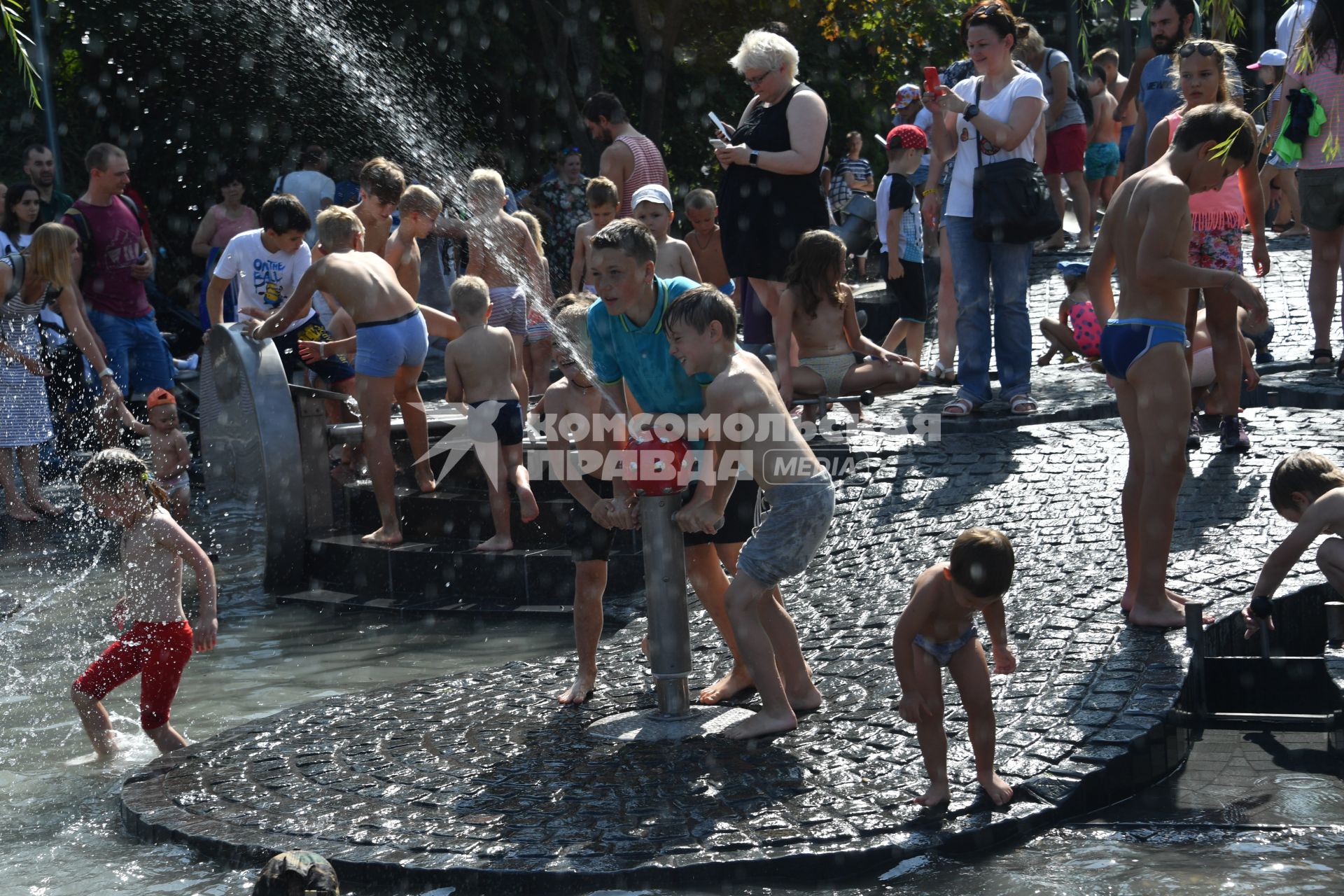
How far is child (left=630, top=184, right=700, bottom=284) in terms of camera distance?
986cm

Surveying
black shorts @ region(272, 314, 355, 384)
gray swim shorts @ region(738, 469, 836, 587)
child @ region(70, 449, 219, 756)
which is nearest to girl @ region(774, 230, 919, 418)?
black shorts @ region(272, 314, 355, 384)

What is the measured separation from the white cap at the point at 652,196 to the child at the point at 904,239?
218cm

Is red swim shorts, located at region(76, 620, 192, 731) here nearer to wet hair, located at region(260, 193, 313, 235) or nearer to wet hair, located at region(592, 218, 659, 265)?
wet hair, located at region(592, 218, 659, 265)

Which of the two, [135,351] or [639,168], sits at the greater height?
[639,168]

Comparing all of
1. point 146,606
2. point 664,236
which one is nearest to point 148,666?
point 146,606

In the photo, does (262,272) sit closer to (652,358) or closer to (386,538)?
(386,538)

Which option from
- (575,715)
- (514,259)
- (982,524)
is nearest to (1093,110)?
(514,259)

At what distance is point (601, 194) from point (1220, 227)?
4.06 m

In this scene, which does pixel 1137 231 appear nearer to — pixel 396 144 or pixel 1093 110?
pixel 1093 110

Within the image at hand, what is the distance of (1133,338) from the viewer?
20.7ft

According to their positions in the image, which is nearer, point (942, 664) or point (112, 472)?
point (942, 664)

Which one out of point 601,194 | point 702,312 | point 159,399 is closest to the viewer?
point 702,312

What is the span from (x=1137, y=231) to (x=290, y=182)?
28.7ft

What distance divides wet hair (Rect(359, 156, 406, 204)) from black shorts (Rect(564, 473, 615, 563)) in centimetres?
439
